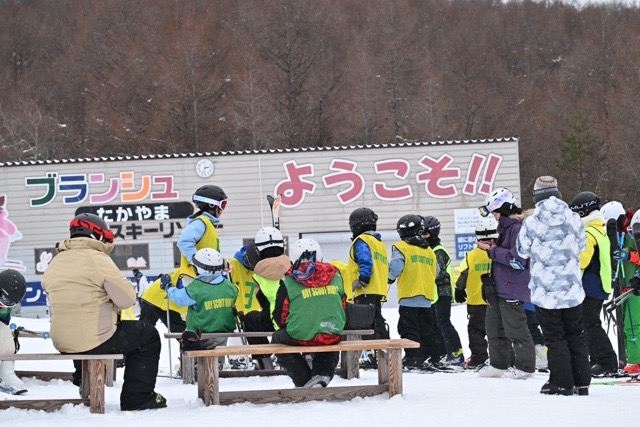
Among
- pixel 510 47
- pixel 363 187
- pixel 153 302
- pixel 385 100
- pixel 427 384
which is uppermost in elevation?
pixel 510 47

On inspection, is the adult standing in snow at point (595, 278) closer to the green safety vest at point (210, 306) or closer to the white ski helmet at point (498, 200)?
the white ski helmet at point (498, 200)

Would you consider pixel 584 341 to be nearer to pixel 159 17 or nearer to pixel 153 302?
pixel 153 302

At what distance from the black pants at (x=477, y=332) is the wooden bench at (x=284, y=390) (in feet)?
12.6

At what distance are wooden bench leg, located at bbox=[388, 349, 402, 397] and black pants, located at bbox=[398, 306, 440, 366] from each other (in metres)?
3.00

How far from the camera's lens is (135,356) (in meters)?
6.84

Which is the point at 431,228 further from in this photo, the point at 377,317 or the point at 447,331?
the point at 377,317

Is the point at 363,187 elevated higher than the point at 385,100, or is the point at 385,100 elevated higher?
the point at 385,100

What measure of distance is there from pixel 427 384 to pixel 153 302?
3186mm

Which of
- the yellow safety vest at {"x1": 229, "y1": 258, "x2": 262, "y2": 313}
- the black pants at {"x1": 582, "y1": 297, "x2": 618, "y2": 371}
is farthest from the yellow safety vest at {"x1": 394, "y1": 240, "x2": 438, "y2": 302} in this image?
the black pants at {"x1": 582, "y1": 297, "x2": 618, "y2": 371}

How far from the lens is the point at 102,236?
6957 mm

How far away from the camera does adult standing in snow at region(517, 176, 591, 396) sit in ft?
23.4

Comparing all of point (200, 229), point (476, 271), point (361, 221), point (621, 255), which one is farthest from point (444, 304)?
point (200, 229)

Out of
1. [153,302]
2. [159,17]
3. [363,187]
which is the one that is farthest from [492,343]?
[159,17]

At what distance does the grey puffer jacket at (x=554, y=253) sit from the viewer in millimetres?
7148
